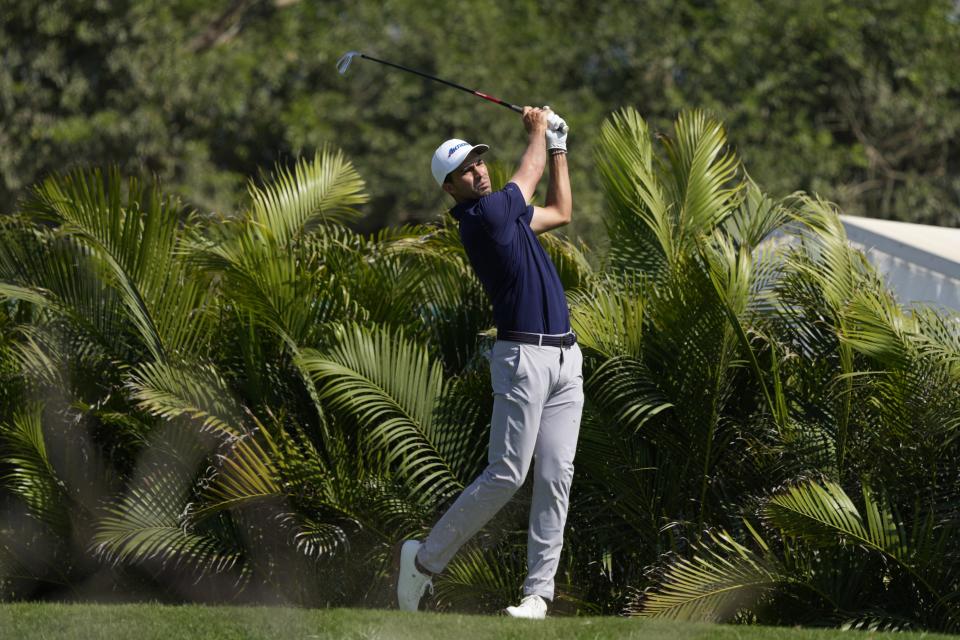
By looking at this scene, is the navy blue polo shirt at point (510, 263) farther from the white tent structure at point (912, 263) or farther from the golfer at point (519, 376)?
the white tent structure at point (912, 263)

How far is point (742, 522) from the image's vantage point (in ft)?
20.9

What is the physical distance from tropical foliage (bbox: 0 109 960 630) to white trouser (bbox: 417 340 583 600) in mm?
801

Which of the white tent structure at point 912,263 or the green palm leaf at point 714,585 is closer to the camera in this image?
the green palm leaf at point 714,585

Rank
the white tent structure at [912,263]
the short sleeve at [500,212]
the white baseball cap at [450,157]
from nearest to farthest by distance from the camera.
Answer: the short sleeve at [500,212] < the white baseball cap at [450,157] < the white tent structure at [912,263]

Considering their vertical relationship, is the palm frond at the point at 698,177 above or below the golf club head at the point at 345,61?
below

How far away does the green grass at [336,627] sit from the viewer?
15.9 ft

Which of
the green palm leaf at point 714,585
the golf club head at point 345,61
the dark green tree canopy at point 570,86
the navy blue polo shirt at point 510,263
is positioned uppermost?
the dark green tree canopy at point 570,86

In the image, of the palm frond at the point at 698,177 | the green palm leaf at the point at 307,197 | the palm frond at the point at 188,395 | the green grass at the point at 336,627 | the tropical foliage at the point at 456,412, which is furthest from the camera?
the green palm leaf at the point at 307,197

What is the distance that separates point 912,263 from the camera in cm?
809

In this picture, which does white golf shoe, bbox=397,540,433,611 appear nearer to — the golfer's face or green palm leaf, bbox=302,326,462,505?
green palm leaf, bbox=302,326,462,505

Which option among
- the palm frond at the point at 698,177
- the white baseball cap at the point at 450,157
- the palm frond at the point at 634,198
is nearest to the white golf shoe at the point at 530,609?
the white baseball cap at the point at 450,157

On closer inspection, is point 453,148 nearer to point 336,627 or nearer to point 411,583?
point 411,583

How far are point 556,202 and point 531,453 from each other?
114cm

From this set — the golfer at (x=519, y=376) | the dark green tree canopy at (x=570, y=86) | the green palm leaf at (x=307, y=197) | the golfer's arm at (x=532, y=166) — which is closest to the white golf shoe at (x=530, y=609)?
the golfer at (x=519, y=376)
